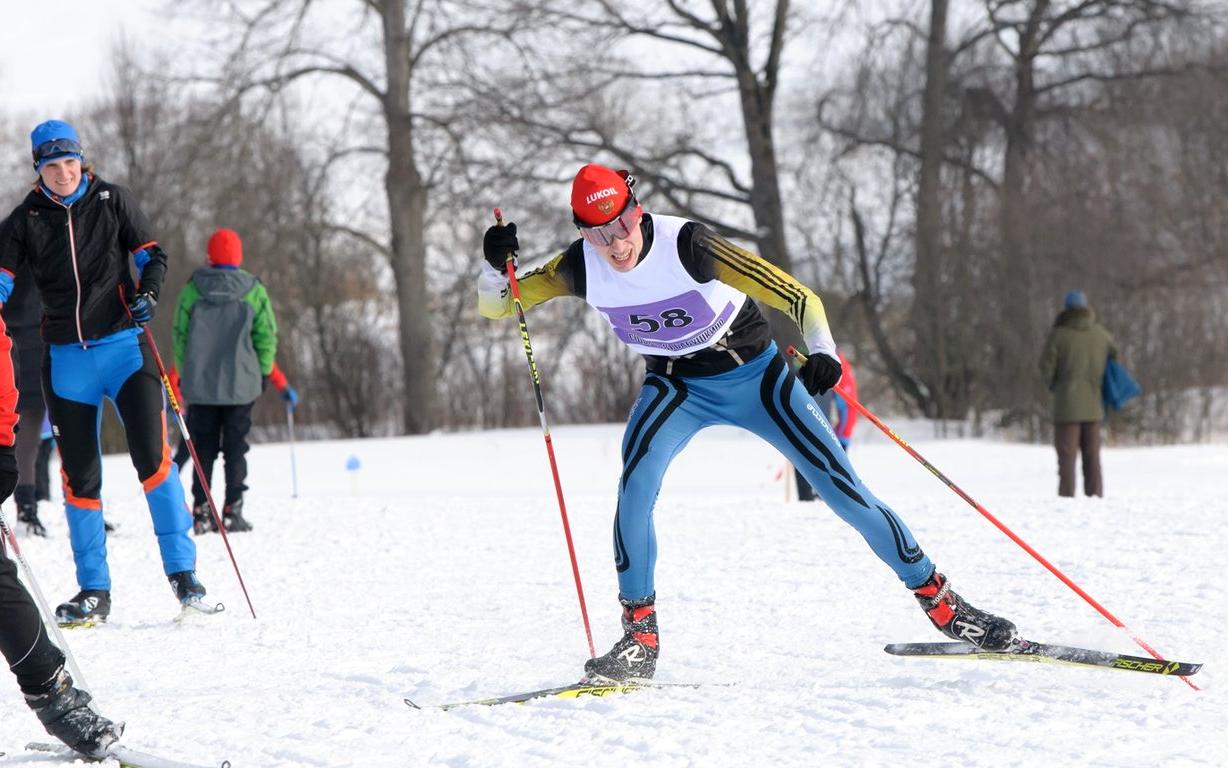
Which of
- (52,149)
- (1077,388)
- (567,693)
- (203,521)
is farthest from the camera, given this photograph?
(1077,388)

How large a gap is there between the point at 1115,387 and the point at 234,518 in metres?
6.84

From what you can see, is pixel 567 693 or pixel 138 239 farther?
pixel 138 239

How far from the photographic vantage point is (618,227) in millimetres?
3887

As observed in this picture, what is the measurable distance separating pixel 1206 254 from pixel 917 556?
17435 mm

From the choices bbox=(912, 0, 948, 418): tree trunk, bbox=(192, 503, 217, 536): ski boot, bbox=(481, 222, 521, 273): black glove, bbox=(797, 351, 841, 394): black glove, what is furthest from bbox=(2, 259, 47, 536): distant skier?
bbox=(912, 0, 948, 418): tree trunk

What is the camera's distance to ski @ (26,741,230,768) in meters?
3.11

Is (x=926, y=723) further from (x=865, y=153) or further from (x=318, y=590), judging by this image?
(x=865, y=153)

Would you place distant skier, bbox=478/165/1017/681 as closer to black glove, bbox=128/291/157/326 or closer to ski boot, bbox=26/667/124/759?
ski boot, bbox=26/667/124/759

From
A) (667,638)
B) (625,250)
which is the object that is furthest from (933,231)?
(625,250)

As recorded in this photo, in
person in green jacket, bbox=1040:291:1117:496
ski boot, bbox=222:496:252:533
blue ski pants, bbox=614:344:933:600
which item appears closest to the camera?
blue ski pants, bbox=614:344:933:600

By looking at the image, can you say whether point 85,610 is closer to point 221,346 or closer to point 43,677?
point 43,677

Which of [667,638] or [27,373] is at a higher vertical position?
[27,373]

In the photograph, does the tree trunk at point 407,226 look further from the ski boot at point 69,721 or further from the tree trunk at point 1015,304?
the ski boot at point 69,721

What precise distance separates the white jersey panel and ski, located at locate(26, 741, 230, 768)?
1842 millimetres
